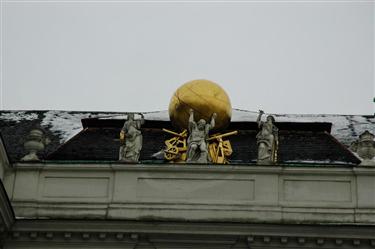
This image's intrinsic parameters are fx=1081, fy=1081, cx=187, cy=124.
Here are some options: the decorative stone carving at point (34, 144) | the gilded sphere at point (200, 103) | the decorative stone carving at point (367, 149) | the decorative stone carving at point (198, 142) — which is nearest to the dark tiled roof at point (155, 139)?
the decorative stone carving at point (34, 144)

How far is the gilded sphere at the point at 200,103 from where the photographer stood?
77.0 ft

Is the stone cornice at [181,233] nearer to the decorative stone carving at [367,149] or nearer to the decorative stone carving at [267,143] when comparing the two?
the decorative stone carving at [267,143]

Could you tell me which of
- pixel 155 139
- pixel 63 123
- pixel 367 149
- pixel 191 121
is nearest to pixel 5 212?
pixel 191 121

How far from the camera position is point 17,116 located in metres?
28.0

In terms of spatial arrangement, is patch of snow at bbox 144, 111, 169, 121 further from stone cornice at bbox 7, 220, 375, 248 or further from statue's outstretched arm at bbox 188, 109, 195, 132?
→ stone cornice at bbox 7, 220, 375, 248

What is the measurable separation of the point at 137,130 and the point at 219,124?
1.97 meters

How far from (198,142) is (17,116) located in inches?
282

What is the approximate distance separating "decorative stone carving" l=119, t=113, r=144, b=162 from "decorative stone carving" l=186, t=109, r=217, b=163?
1064 millimetres

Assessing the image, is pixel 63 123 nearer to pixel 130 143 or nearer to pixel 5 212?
pixel 130 143

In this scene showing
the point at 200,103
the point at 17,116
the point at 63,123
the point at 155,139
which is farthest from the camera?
the point at 17,116

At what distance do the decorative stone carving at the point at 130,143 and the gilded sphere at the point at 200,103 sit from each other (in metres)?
1.29

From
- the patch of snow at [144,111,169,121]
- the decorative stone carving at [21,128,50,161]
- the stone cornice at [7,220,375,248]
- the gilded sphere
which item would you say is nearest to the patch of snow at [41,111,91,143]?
the patch of snow at [144,111,169,121]

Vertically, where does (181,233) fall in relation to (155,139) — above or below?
below

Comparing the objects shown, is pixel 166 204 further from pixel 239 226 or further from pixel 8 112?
pixel 8 112
